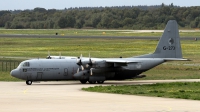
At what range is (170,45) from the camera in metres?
49.9

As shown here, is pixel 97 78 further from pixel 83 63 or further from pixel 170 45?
pixel 170 45

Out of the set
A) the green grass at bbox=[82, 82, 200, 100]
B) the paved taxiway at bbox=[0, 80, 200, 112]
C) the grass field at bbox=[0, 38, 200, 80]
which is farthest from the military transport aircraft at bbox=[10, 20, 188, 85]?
the paved taxiway at bbox=[0, 80, 200, 112]

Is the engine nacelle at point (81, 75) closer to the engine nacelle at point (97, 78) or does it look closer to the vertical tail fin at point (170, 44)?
the engine nacelle at point (97, 78)

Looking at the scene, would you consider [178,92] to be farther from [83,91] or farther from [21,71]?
[21,71]

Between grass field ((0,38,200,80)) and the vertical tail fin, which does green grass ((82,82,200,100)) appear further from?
grass field ((0,38,200,80))

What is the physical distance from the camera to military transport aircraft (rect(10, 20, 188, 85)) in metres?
46.7

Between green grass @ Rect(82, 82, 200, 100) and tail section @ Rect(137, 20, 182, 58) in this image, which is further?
tail section @ Rect(137, 20, 182, 58)

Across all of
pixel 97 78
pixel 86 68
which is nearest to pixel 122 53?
pixel 97 78

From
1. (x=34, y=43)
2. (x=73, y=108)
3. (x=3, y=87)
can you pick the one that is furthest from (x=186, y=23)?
(x=73, y=108)

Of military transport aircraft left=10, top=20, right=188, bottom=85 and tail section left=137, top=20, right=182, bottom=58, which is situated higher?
tail section left=137, top=20, right=182, bottom=58

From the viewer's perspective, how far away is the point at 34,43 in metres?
110

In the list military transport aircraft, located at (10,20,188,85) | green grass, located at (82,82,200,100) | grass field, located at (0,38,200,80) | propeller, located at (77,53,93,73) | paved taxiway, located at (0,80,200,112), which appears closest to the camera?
paved taxiway, located at (0,80,200,112)

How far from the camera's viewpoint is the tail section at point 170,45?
163 ft

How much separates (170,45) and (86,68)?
791cm
